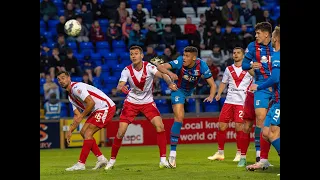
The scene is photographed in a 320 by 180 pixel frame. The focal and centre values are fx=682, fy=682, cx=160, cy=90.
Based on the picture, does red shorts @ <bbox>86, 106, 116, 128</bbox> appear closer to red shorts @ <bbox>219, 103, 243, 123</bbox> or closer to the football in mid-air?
red shorts @ <bbox>219, 103, 243, 123</bbox>

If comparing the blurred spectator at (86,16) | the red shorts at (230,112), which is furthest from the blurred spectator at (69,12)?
the red shorts at (230,112)

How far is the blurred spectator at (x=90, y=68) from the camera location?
21.1 metres

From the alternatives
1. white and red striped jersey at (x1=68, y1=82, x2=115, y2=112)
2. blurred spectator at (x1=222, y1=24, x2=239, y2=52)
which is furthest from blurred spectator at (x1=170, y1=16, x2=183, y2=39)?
white and red striped jersey at (x1=68, y1=82, x2=115, y2=112)

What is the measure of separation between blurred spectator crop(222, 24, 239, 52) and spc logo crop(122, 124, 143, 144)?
4831 mm

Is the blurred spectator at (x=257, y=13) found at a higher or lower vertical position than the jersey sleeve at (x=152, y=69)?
higher

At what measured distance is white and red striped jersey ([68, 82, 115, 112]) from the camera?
1138 cm

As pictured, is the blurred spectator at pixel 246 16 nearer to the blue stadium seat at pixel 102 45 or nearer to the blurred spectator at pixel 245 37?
the blurred spectator at pixel 245 37

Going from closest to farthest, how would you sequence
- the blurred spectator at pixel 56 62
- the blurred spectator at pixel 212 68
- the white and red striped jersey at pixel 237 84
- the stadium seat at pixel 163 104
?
the white and red striped jersey at pixel 237 84 < the stadium seat at pixel 163 104 < the blurred spectator at pixel 56 62 < the blurred spectator at pixel 212 68

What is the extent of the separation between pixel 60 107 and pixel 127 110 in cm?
758

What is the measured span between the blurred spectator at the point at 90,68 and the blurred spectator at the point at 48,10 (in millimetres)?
2647

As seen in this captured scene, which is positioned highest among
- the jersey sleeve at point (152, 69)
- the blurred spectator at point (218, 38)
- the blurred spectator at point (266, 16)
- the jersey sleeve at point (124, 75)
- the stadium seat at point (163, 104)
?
the blurred spectator at point (266, 16)

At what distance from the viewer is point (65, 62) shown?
21062mm

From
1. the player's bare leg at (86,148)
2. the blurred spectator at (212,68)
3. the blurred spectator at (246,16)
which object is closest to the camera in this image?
the player's bare leg at (86,148)

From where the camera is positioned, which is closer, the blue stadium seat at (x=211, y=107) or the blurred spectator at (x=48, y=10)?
the blue stadium seat at (x=211, y=107)
